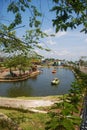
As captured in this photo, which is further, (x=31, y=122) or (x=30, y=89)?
(x=30, y=89)

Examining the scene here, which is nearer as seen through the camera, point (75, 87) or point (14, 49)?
point (14, 49)

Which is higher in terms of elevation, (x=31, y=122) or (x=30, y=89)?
(x=31, y=122)

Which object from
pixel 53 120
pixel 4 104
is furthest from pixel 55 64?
pixel 53 120

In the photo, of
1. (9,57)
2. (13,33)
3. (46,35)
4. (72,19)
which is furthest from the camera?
(9,57)

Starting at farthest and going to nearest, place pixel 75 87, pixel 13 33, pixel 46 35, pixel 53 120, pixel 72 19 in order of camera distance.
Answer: pixel 75 87 < pixel 46 35 < pixel 13 33 < pixel 53 120 < pixel 72 19

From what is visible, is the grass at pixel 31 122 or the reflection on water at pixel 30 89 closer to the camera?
the grass at pixel 31 122

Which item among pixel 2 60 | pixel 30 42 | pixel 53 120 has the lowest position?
pixel 53 120

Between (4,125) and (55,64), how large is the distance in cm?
15804

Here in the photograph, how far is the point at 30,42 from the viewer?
1203 centimetres

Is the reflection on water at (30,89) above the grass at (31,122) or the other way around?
the other way around

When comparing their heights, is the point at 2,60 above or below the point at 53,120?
above

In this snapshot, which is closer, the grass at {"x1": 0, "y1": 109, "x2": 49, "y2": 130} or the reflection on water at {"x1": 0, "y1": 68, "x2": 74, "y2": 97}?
the grass at {"x1": 0, "y1": 109, "x2": 49, "y2": 130}

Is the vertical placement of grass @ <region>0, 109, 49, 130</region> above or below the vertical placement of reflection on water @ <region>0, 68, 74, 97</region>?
above

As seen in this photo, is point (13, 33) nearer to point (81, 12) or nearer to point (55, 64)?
point (81, 12)
